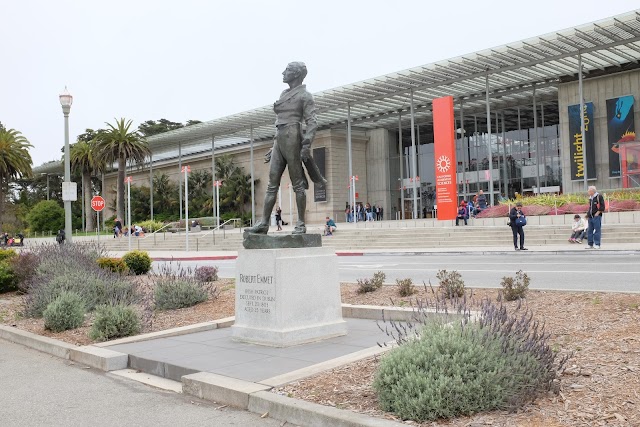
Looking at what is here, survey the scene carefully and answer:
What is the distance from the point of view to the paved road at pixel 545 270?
11539 mm

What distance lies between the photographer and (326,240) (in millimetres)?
33875

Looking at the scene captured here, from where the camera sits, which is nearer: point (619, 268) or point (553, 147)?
point (619, 268)

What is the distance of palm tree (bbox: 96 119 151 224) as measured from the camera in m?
59.8

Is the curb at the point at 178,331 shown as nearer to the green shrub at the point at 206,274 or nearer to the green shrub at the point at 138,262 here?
the green shrub at the point at 206,274

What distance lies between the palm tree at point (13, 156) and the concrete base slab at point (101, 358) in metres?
50.1

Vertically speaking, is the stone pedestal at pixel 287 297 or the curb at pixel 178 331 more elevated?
the stone pedestal at pixel 287 297

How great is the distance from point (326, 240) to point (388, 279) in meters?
19.2

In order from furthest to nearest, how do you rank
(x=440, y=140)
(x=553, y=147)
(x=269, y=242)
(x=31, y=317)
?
1. (x=553, y=147)
2. (x=440, y=140)
3. (x=31, y=317)
4. (x=269, y=242)

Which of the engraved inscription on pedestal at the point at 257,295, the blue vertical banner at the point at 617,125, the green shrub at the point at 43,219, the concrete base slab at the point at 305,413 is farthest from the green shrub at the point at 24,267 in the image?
the green shrub at the point at 43,219

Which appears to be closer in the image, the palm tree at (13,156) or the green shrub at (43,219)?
the palm tree at (13,156)

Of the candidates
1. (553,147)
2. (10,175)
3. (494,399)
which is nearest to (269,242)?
(494,399)

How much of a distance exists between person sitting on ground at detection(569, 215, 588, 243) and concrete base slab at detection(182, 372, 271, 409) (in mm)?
21189

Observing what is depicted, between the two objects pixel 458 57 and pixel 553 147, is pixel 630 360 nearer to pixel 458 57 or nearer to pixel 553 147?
pixel 458 57

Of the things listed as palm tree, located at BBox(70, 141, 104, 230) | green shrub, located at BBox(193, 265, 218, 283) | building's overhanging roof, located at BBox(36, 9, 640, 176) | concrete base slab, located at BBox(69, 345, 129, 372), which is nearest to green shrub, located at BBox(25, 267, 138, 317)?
green shrub, located at BBox(193, 265, 218, 283)
